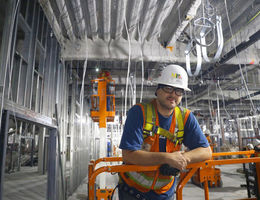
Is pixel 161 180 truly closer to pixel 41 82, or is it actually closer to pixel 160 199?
pixel 160 199

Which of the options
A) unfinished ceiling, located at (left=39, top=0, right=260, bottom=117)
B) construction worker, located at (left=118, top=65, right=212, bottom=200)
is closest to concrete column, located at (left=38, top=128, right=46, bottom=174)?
unfinished ceiling, located at (left=39, top=0, right=260, bottom=117)

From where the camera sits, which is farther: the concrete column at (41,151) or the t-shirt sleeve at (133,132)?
the concrete column at (41,151)

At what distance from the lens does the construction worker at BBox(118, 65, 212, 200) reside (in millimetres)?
1894

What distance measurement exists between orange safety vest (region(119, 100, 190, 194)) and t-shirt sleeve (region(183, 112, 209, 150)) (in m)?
0.06

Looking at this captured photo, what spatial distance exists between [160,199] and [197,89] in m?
11.0

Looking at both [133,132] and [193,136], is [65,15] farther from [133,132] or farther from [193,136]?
[193,136]

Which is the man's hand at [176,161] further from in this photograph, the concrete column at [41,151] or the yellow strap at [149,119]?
the concrete column at [41,151]

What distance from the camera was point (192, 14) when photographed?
461 cm

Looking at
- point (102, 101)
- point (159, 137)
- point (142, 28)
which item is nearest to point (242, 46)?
point (142, 28)

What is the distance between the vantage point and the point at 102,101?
22.2ft

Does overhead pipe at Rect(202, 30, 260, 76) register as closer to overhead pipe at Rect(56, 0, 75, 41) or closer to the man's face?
the man's face

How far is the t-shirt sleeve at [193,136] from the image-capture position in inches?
81.9

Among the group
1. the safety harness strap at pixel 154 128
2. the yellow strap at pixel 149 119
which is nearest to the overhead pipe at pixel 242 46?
the safety harness strap at pixel 154 128

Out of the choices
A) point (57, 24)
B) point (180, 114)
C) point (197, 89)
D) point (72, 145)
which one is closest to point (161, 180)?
point (180, 114)
